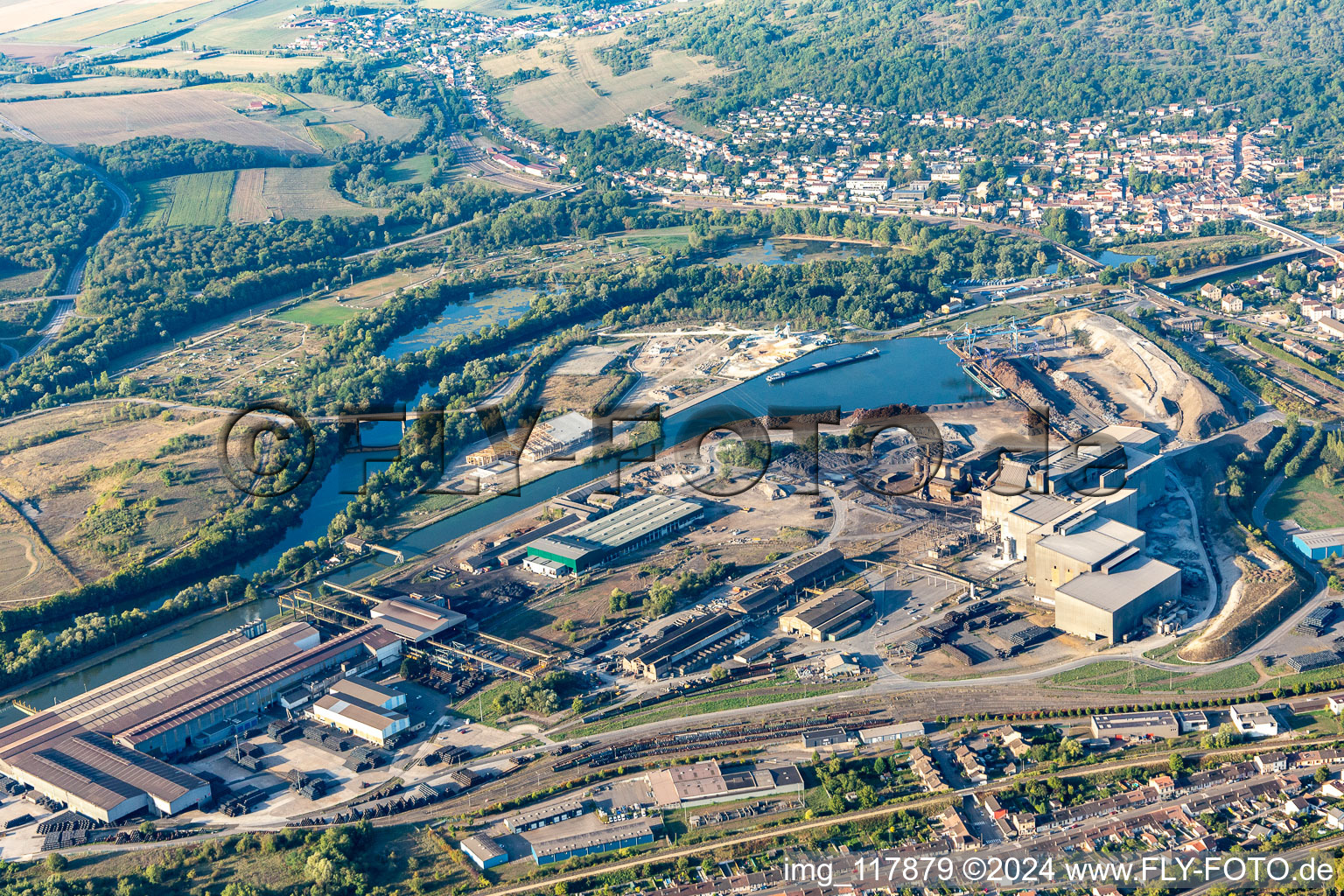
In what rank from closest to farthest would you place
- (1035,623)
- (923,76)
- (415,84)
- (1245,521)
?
(1035,623) → (1245,521) → (923,76) → (415,84)

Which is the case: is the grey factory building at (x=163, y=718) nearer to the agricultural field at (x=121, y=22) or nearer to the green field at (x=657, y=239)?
the green field at (x=657, y=239)

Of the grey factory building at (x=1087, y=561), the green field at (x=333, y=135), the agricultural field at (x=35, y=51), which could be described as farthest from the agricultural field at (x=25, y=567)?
the agricultural field at (x=35, y=51)

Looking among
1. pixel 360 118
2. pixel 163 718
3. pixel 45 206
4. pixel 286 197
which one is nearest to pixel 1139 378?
pixel 163 718

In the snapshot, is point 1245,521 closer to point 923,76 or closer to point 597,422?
point 597,422

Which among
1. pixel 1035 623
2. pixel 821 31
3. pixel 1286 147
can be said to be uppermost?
pixel 821 31

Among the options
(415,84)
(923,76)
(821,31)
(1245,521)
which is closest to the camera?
(1245,521)

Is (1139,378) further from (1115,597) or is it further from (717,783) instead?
(717,783)

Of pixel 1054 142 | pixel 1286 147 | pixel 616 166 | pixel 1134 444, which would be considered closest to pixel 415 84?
pixel 616 166

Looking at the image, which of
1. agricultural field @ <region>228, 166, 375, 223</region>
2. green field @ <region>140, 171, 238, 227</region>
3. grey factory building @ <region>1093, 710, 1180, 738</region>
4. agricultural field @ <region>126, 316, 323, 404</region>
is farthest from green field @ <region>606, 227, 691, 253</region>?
grey factory building @ <region>1093, 710, 1180, 738</region>

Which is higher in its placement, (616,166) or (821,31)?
(821,31)
